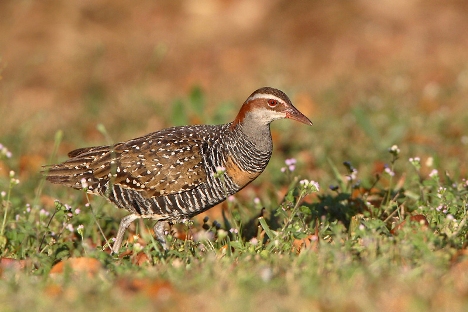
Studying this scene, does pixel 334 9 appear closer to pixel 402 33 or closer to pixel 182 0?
pixel 402 33

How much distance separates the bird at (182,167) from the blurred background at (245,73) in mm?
1290

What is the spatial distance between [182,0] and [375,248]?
13.2 meters

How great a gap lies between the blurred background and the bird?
1290 mm

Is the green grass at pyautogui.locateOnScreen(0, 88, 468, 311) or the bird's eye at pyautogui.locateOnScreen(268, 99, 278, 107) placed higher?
the bird's eye at pyautogui.locateOnScreen(268, 99, 278, 107)

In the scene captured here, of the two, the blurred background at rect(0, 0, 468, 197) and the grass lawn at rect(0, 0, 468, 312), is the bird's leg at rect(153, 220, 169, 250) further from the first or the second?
the blurred background at rect(0, 0, 468, 197)

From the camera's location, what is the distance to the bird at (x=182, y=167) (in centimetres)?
546

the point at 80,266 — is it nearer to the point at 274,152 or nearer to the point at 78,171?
the point at 78,171

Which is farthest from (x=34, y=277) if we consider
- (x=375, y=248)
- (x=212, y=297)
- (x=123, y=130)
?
(x=123, y=130)

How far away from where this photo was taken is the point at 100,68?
1423 centimetres

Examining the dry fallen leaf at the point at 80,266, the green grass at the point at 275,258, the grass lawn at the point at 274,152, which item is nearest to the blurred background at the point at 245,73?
the grass lawn at the point at 274,152

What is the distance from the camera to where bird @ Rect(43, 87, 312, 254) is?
17.9ft

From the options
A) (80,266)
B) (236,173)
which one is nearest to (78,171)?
(236,173)

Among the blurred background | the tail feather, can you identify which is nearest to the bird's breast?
the tail feather

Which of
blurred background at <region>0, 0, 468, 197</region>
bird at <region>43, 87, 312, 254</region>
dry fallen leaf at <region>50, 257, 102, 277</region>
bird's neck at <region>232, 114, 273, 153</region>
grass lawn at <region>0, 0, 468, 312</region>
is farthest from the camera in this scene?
blurred background at <region>0, 0, 468, 197</region>
